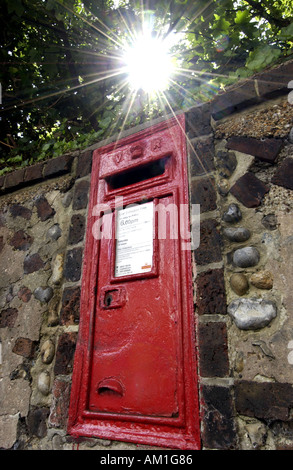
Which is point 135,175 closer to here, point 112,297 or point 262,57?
point 112,297

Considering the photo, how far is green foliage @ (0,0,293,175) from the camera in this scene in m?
1.95

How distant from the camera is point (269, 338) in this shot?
1162mm

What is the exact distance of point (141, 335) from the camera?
4.72 ft

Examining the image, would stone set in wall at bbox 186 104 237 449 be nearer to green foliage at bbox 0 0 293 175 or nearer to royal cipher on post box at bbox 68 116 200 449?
royal cipher on post box at bbox 68 116 200 449

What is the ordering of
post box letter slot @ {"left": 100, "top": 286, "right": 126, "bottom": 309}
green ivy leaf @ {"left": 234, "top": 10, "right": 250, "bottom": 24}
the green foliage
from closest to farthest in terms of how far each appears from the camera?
post box letter slot @ {"left": 100, "top": 286, "right": 126, "bottom": 309} < green ivy leaf @ {"left": 234, "top": 10, "right": 250, "bottom": 24} < the green foliage

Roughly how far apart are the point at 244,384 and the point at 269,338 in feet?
0.61

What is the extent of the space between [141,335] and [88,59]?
2453mm

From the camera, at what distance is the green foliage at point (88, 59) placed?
1.95 meters

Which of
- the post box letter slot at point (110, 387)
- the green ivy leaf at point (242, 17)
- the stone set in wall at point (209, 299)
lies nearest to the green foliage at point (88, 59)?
the green ivy leaf at point (242, 17)

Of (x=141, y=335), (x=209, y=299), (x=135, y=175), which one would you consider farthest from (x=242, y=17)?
(x=141, y=335)

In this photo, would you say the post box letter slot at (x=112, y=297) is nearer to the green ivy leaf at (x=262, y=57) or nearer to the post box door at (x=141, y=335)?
the post box door at (x=141, y=335)

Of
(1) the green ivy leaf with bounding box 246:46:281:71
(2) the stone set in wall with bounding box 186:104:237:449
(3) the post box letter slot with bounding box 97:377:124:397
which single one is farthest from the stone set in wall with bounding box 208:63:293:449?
(3) the post box letter slot with bounding box 97:377:124:397
